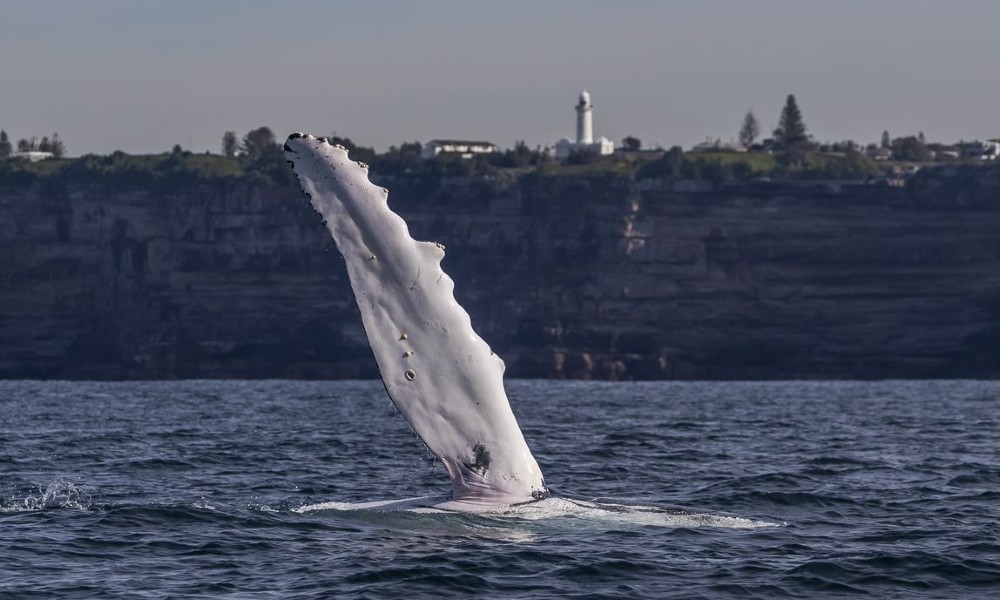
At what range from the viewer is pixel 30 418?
4431 cm

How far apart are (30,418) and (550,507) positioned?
106 ft

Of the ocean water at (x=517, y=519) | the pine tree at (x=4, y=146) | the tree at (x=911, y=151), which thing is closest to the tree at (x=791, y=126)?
the tree at (x=911, y=151)

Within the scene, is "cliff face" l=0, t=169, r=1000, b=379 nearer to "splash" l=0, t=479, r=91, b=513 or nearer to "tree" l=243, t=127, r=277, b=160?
"tree" l=243, t=127, r=277, b=160

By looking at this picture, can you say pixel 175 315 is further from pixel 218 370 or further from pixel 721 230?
pixel 721 230

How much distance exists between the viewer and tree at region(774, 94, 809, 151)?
15207 centimetres

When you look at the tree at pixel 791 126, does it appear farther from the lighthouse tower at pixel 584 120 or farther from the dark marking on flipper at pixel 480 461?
the dark marking on flipper at pixel 480 461

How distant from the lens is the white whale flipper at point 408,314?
480 inches

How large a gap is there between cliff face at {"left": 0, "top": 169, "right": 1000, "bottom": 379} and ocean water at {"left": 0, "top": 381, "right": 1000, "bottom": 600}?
248ft

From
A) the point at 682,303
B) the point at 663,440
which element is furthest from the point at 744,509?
the point at 682,303

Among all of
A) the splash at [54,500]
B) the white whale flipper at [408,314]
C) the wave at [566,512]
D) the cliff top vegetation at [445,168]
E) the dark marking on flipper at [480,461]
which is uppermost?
the cliff top vegetation at [445,168]

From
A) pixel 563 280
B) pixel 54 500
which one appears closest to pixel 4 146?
pixel 563 280

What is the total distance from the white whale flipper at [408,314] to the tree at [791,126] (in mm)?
141235

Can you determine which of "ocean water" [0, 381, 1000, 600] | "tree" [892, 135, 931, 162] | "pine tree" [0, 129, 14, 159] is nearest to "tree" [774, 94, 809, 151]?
"tree" [892, 135, 931, 162]

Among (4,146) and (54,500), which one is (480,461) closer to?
(54,500)
